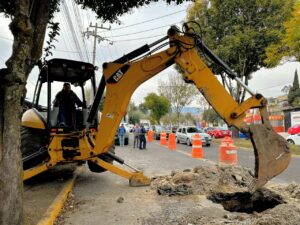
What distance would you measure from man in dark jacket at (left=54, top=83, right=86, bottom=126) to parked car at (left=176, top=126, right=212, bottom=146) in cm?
2053

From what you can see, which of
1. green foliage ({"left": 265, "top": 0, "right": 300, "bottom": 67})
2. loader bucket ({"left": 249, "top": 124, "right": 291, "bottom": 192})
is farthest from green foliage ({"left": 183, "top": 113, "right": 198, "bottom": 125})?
loader bucket ({"left": 249, "top": 124, "right": 291, "bottom": 192})

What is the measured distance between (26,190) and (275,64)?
71.7 feet

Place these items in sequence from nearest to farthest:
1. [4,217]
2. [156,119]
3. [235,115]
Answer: [4,217] → [235,115] → [156,119]

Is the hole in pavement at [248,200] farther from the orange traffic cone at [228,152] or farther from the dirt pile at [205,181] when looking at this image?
the orange traffic cone at [228,152]

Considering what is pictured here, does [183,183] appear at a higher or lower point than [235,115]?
lower

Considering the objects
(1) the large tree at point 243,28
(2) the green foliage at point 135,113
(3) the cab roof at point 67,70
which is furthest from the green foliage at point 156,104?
(3) the cab roof at point 67,70

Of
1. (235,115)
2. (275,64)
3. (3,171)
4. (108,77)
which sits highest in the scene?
(275,64)

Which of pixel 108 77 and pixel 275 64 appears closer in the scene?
pixel 108 77

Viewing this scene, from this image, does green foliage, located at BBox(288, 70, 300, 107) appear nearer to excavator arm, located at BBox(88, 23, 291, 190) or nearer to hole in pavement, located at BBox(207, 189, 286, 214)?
hole in pavement, located at BBox(207, 189, 286, 214)

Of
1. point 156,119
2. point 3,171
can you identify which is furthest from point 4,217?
point 156,119

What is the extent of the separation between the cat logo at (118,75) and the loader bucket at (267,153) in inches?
124

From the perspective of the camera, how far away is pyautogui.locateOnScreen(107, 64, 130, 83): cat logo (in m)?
8.46

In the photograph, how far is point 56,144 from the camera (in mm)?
9203

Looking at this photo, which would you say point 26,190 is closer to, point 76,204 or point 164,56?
point 76,204
